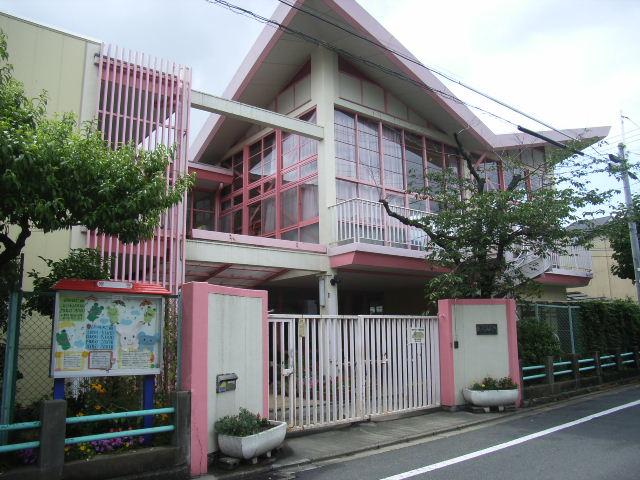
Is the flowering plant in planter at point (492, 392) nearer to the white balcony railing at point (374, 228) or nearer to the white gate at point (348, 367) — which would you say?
the white gate at point (348, 367)

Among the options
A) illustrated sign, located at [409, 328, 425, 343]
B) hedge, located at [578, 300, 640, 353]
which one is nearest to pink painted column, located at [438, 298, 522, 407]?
illustrated sign, located at [409, 328, 425, 343]

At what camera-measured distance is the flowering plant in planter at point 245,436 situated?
6348mm

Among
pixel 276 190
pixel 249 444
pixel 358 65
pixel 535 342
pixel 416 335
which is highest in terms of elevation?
pixel 358 65

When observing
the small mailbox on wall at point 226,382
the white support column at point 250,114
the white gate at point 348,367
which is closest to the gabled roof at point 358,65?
the white support column at point 250,114

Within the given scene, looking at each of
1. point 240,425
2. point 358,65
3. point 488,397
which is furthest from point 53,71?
point 488,397

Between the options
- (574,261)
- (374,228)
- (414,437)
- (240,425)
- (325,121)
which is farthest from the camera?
(574,261)

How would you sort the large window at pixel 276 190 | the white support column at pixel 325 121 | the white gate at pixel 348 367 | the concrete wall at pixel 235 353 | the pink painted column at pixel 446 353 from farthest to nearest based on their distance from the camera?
the large window at pixel 276 190
the white support column at pixel 325 121
the pink painted column at pixel 446 353
the white gate at pixel 348 367
the concrete wall at pixel 235 353

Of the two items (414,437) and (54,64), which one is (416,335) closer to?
(414,437)

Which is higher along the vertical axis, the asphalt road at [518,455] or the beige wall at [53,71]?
the beige wall at [53,71]

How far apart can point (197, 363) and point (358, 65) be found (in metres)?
11.0

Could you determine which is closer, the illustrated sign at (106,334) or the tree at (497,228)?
the illustrated sign at (106,334)

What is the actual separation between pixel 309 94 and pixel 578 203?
24.6 ft

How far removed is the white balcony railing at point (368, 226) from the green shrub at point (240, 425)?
6407mm

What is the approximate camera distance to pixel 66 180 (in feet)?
17.0
